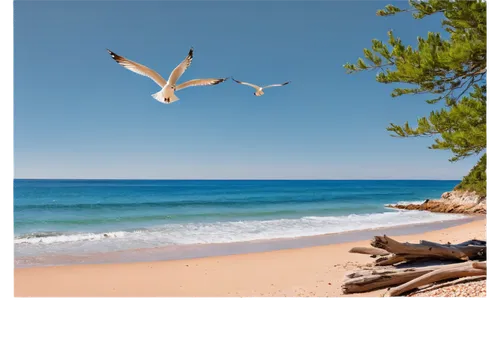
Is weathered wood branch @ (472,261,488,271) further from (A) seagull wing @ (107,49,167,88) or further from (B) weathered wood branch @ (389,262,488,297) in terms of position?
(A) seagull wing @ (107,49,167,88)

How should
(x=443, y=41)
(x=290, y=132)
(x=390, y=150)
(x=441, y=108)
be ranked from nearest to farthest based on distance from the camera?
(x=443, y=41)
(x=441, y=108)
(x=390, y=150)
(x=290, y=132)

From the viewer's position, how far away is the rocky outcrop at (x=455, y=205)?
269 inches

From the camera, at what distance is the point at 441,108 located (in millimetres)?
2256

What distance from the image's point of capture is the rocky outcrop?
682 cm

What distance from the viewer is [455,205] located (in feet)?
24.2

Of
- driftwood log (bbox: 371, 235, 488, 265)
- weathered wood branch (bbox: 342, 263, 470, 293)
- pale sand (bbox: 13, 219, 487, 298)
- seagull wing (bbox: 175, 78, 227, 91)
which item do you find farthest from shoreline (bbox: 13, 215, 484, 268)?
seagull wing (bbox: 175, 78, 227, 91)

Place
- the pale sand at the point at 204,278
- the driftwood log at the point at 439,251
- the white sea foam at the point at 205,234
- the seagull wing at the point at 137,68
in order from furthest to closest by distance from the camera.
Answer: the white sea foam at the point at 205,234, the driftwood log at the point at 439,251, the pale sand at the point at 204,278, the seagull wing at the point at 137,68

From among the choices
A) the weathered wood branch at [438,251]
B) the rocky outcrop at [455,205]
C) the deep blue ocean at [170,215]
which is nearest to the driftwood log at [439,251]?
the weathered wood branch at [438,251]

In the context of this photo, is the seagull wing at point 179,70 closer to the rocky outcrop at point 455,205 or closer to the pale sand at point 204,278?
the pale sand at point 204,278

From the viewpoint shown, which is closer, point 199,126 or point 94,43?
point 94,43

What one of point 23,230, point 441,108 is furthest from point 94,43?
point 23,230

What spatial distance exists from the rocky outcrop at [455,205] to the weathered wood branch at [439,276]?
16.3 ft

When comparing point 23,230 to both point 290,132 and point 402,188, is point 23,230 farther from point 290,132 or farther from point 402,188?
point 402,188
